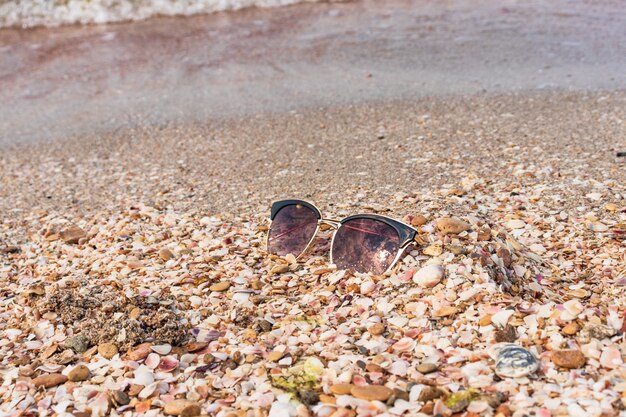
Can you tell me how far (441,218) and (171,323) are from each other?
1.16 m

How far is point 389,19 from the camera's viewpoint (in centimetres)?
806

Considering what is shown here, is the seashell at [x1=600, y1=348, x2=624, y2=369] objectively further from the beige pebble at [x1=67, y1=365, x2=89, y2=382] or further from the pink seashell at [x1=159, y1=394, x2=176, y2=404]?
the beige pebble at [x1=67, y1=365, x2=89, y2=382]

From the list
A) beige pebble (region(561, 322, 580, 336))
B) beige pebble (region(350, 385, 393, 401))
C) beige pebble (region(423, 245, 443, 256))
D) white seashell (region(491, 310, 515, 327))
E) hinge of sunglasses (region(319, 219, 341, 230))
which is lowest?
beige pebble (region(350, 385, 393, 401))

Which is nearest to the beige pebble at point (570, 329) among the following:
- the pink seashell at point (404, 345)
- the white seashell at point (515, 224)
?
the pink seashell at point (404, 345)

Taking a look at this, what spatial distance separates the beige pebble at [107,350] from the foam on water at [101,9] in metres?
7.59

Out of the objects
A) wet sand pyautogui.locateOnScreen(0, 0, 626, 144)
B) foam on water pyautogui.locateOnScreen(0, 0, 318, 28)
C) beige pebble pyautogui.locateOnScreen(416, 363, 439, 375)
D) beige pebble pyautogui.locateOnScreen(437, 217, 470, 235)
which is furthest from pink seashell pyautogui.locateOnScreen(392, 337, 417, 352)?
foam on water pyautogui.locateOnScreen(0, 0, 318, 28)

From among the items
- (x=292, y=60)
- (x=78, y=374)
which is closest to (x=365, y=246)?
(x=78, y=374)

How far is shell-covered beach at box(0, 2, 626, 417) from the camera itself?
6.52ft

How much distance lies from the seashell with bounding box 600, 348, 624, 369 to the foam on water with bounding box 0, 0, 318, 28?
7.93 metres

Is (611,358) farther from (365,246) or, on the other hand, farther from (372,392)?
(365,246)

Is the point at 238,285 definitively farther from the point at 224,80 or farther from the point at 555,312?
the point at 224,80

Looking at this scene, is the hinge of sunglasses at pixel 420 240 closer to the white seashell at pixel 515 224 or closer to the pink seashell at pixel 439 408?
the white seashell at pixel 515 224

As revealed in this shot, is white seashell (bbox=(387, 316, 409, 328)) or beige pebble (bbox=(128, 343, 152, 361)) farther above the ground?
beige pebble (bbox=(128, 343, 152, 361))

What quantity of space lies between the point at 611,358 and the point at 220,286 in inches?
54.8
